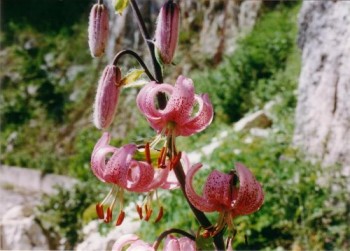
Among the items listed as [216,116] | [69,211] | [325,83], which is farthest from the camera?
[216,116]

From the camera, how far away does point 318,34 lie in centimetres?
340

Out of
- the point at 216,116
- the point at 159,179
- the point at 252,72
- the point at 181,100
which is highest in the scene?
the point at 252,72

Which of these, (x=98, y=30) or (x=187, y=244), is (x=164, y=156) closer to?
(x=187, y=244)

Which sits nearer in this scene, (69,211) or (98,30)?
(98,30)

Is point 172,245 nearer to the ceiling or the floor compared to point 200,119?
nearer to the floor

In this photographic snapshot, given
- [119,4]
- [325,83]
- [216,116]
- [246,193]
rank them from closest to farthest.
A: [246,193], [119,4], [325,83], [216,116]

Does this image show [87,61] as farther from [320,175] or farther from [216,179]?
[216,179]

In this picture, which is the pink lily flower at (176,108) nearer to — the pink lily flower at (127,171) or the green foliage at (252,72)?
the pink lily flower at (127,171)

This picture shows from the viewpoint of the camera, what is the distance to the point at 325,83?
3270 mm

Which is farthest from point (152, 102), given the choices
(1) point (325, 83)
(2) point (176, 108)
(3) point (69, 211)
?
(3) point (69, 211)

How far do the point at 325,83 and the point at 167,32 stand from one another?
2407 millimetres

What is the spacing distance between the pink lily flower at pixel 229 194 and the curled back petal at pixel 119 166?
0.10 meters

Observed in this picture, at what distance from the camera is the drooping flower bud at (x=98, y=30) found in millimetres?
1096

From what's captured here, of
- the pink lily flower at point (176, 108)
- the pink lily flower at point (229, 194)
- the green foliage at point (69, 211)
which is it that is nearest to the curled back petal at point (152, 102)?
the pink lily flower at point (176, 108)
